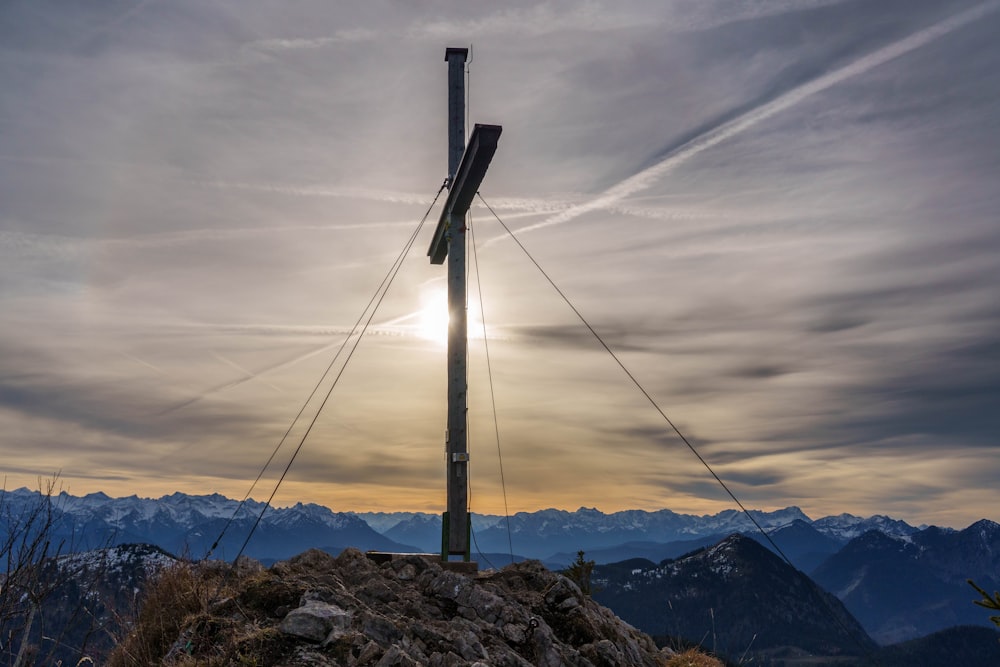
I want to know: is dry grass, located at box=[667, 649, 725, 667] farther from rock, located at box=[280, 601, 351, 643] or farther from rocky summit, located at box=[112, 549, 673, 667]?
rock, located at box=[280, 601, 351, 643]

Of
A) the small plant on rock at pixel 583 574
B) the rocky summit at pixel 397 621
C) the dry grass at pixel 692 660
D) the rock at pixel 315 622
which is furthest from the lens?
the small plant on rock at pixel 583 574

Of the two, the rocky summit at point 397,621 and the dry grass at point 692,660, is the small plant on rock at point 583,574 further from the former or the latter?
the dry grass at point 692,660

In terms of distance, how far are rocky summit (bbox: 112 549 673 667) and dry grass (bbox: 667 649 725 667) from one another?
31 cm

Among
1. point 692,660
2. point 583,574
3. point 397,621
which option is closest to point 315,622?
point 397,621

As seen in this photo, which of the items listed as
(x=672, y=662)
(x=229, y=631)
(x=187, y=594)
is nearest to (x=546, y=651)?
(x=672, y=662)

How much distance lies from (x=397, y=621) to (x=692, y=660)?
676 cm

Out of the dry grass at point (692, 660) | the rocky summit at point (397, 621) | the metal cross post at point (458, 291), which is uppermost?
the metal cross post at point (458, 291)

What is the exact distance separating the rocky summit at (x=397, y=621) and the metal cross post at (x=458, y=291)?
4.58 feet

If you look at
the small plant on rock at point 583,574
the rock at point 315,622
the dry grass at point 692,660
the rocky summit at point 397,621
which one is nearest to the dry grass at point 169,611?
the rocky summit at point 397,621

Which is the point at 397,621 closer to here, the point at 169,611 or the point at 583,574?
the point at 169,611

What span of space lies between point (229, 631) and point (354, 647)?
6.56 feet

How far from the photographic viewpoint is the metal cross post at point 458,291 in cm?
1658

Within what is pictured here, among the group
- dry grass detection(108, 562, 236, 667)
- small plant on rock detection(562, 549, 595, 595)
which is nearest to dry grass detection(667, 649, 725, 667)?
small plant on rock detection(562, 549, 595, 595)

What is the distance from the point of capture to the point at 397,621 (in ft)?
40.2
